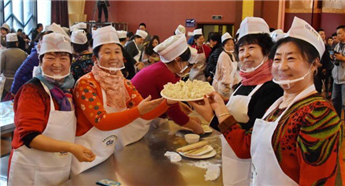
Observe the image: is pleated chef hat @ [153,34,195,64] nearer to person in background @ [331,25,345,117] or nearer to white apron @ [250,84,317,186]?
white apron @ [250,84,317,186]

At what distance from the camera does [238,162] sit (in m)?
1.61

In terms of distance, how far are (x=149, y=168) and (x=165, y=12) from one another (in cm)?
947

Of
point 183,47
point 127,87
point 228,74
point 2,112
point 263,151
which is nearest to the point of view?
point 263,151

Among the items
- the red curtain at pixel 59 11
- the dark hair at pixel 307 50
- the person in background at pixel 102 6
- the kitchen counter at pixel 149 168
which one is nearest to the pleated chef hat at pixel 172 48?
the kitchen counter at pixel 149 168

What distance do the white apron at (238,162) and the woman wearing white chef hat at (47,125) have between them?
25.1 inches

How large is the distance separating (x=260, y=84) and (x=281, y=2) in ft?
30.0

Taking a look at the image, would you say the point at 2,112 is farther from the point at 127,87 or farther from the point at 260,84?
the point at 260,84

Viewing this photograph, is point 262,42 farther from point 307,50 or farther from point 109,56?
point 109,56

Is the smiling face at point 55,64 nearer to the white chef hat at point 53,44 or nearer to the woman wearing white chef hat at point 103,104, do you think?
the white chef hat at point 53,44

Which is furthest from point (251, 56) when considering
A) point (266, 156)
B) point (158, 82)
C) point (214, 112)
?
point (158, 82)

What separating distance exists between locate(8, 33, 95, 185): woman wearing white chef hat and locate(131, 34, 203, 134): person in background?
75 cm

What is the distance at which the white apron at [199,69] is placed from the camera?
5.68 metres

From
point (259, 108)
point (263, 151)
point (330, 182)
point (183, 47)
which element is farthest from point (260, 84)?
point (183, 47)

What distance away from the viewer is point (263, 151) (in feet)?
4.25
